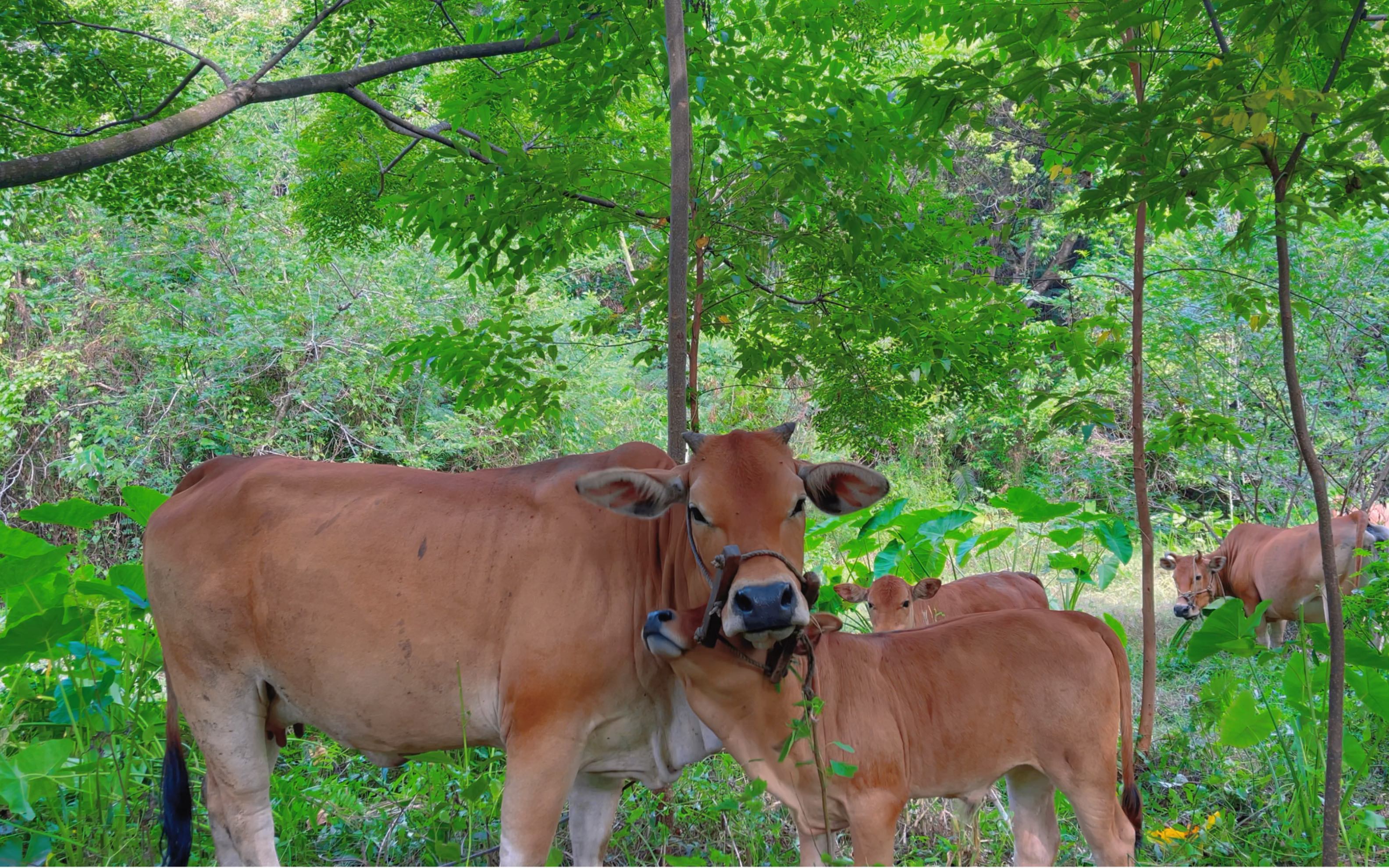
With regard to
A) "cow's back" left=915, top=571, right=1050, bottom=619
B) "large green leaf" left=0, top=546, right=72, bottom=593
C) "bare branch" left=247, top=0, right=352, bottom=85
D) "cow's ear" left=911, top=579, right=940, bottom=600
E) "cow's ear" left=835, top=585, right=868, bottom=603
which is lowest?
"cow's back" left=915, top=571, right=1050, bottom=619

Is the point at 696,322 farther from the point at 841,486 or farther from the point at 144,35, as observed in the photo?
the point at 144,35

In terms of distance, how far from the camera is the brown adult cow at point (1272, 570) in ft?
24.0

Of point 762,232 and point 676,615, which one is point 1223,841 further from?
point 762,232

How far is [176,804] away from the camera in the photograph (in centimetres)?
327

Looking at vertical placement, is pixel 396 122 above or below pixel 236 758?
above

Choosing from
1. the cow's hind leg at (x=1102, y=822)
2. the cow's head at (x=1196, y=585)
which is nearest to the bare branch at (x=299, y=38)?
the cow's hind leg at (x=1102, y=822)

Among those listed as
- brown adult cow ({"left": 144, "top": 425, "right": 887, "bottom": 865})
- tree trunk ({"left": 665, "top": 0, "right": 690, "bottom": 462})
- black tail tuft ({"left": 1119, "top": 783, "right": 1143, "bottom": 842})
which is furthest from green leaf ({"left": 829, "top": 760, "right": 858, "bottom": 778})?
tree trunk ({"left": 665, "top": 0, "right": 690, "bottom": 462})

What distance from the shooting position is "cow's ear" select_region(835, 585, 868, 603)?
204 inches

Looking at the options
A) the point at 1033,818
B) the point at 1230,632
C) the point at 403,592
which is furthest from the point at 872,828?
the point at 1230,632

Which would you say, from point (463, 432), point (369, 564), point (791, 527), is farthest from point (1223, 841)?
point (463, 432)

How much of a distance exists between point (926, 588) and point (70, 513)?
158 inches

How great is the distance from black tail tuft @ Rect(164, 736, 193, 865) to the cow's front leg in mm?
1175

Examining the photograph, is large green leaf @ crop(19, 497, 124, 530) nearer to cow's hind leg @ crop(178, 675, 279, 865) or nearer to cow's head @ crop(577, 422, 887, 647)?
cow's hind leg @ crop(178, 675, 279, 865)

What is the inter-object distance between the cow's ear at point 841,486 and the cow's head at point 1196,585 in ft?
21.3
